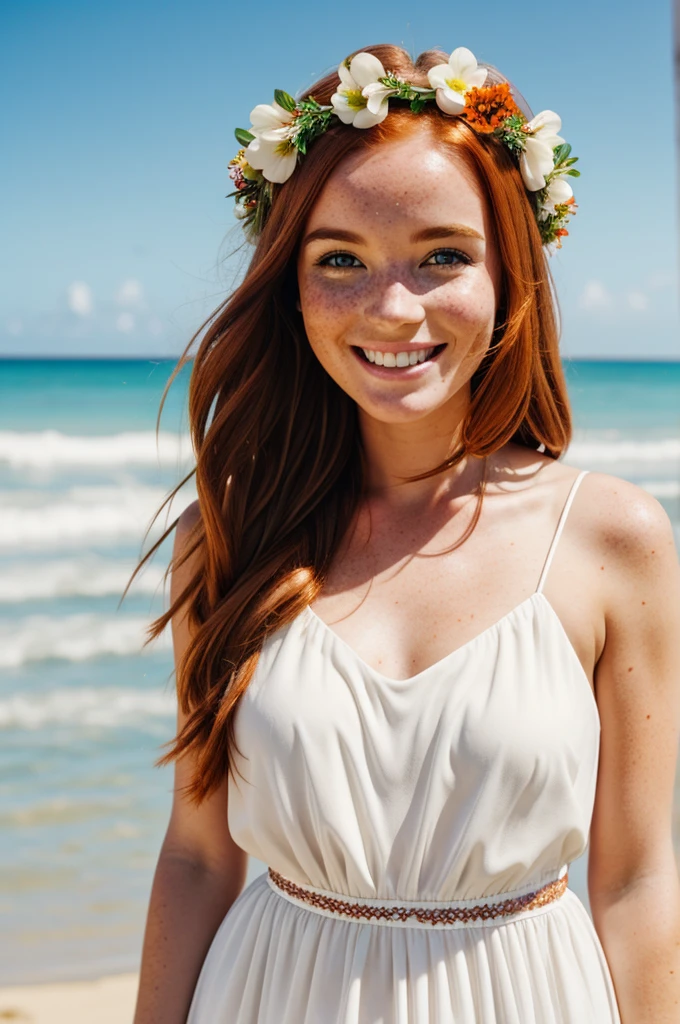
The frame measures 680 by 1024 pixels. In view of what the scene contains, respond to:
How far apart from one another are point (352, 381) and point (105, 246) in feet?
135

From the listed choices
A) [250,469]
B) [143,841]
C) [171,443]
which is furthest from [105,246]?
[250,469]

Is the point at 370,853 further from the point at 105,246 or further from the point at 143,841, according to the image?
the point at 105,246

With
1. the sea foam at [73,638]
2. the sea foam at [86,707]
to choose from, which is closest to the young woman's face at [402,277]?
the sea foam at [86,707]

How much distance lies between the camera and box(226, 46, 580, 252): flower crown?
7.08ft

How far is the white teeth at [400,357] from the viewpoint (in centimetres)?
208

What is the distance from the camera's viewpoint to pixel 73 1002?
4.49m

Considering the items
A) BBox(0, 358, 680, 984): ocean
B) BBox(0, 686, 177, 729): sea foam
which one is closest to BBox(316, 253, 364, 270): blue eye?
BBox(0, 358, 680, 984): ocean

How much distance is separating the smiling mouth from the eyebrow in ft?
0.63

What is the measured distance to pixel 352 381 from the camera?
215 centimetres

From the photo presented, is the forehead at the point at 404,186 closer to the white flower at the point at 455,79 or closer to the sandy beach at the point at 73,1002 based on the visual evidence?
the white flower at the point at 455,79

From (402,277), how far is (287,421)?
535mm

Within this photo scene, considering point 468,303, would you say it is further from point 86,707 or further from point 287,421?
point 86,707

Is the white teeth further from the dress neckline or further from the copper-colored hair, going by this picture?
the dress neckline

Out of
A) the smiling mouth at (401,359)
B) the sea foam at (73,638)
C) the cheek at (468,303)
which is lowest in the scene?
the sea foam at (73,638)
